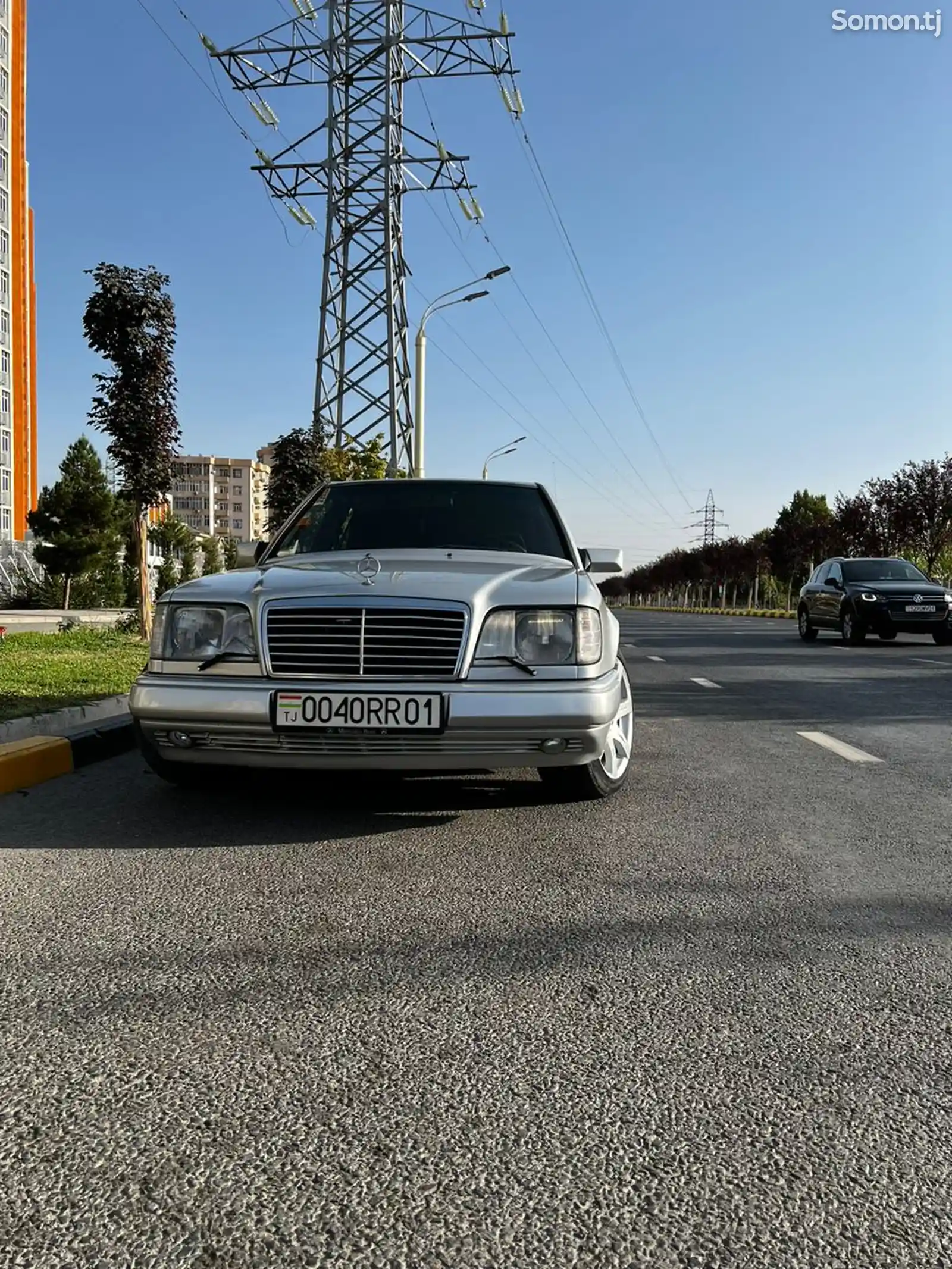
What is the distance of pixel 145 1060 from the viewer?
239 cm

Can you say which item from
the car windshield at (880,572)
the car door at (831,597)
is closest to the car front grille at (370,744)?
the car door at (831,597)

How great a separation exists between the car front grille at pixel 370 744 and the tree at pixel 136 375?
1022 centimetres

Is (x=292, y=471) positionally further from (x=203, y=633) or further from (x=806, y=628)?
(x=203, y=633)

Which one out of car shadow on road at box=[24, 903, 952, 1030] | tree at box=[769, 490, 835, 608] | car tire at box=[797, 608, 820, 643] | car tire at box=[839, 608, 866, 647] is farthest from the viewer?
tree at box=[769, 490, 835, 608]

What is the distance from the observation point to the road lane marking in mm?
6707

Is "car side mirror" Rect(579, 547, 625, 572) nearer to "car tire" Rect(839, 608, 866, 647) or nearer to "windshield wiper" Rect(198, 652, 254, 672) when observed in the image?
"windshield wiper" Rect(198, 652, 254, 672)

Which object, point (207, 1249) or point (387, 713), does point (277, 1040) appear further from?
point (387, 713)

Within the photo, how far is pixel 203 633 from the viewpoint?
477 centimetres

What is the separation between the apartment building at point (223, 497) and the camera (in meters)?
182

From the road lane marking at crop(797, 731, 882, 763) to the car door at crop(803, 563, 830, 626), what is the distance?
548 inches

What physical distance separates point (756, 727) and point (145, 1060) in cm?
640

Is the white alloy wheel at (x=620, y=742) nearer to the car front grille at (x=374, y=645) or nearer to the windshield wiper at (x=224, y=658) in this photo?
the car front grille at (x=374, y=645)

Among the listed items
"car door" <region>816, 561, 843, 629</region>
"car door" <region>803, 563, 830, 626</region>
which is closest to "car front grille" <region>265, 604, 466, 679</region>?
"car door" <region>816, 561, 843, 629</region>

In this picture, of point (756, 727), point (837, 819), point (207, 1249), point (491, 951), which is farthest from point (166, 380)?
point (207, 1249)
